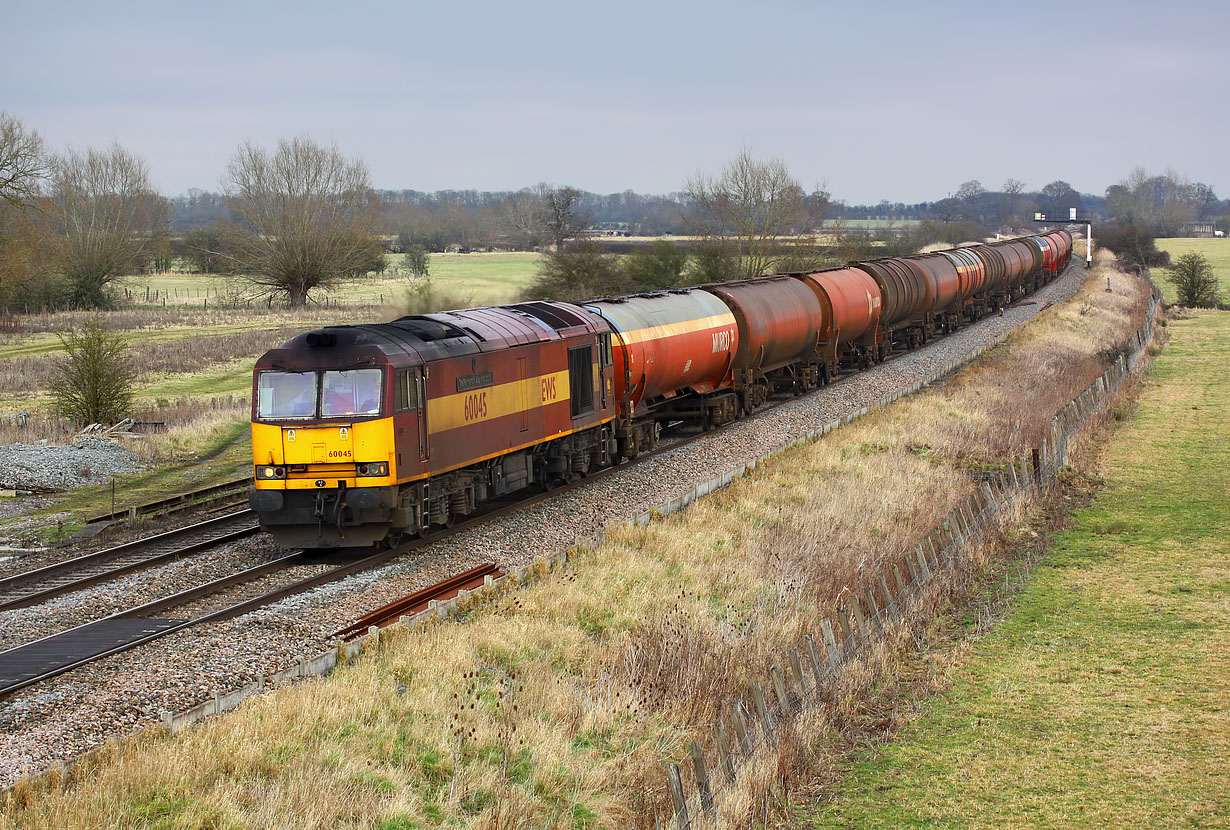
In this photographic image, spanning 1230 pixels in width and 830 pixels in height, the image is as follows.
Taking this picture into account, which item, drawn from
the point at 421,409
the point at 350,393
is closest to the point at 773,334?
the point at 421,409

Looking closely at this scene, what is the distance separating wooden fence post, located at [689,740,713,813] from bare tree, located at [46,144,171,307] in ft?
216

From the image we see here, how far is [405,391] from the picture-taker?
17.6m

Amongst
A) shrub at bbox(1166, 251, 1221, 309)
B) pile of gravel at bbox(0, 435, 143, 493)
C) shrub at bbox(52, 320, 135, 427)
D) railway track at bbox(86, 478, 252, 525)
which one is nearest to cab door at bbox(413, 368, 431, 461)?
railway track at bbox(86, 478, 252, 525)

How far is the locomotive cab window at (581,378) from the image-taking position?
23.2 metres

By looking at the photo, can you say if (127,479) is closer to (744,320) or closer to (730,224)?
(744,320)

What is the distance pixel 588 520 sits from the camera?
2075 centimetres

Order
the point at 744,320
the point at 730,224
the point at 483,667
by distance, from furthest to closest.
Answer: the point at 730,224, the point at 744,320, the point at 483,667

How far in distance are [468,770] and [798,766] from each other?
349 cm

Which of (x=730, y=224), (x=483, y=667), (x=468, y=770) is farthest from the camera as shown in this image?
(x=730, y=224)

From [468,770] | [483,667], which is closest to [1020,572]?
[483,667]

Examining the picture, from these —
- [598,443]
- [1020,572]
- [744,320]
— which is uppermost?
[744,320]

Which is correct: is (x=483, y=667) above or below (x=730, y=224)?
below

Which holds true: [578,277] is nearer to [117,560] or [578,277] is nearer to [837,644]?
[117,560]

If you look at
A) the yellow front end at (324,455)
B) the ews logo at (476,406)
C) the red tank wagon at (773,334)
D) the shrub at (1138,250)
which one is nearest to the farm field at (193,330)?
the ews logo at (476,406)
